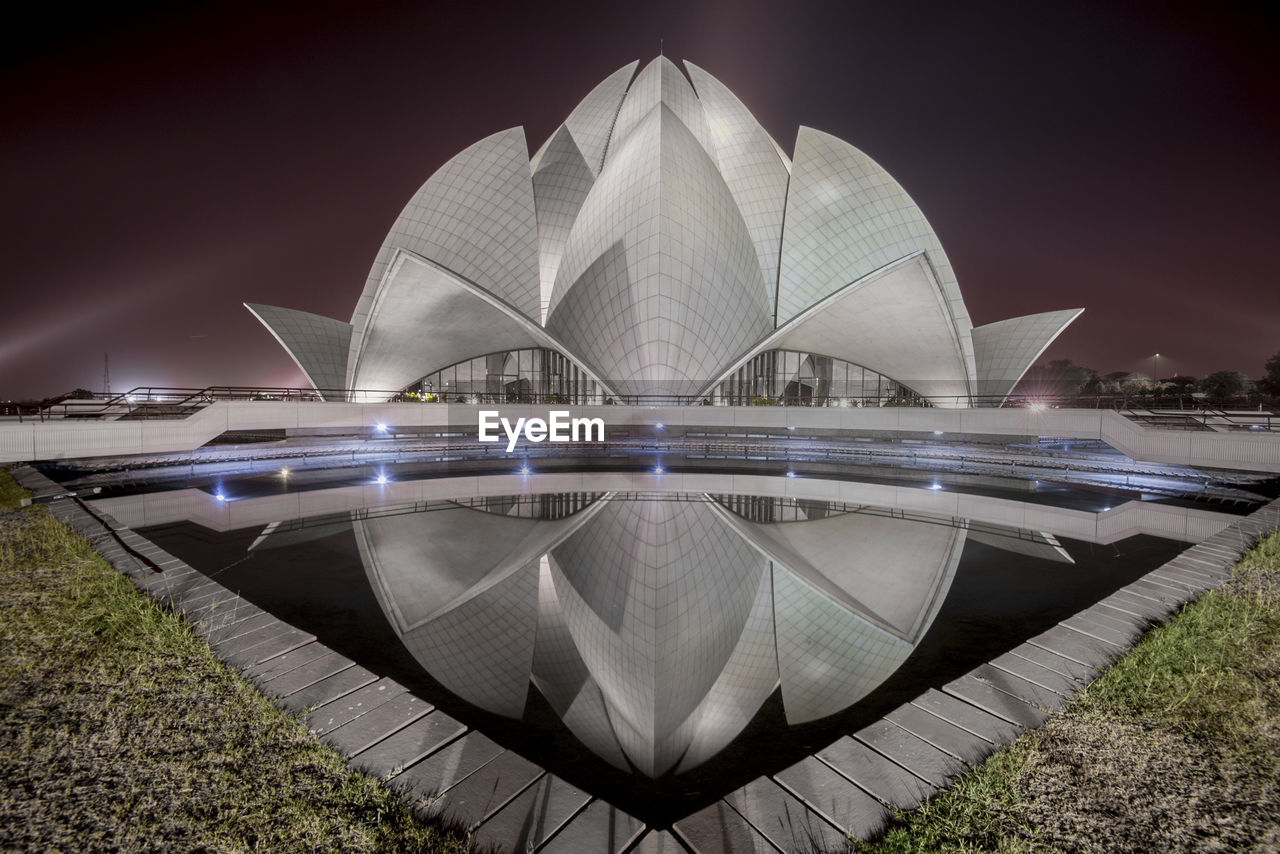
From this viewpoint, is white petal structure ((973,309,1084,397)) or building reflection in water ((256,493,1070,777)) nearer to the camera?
building reflection in water ((256,493,1070,777))

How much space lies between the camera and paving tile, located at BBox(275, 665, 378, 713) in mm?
3076

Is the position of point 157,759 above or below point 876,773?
above

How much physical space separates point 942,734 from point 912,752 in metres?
0.25

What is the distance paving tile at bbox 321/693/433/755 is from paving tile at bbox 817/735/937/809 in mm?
2202

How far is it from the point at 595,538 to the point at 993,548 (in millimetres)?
5344

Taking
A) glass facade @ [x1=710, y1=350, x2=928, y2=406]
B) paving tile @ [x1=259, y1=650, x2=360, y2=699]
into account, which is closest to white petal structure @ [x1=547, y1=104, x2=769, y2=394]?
glass facade @ [x1=710, y1=350, x2=928, y2=406]

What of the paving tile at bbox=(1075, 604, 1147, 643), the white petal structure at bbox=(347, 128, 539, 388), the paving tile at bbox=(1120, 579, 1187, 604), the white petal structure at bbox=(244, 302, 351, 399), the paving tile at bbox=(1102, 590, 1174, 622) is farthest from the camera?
the white petal structure at bbox=(244, 302, 351, 399)

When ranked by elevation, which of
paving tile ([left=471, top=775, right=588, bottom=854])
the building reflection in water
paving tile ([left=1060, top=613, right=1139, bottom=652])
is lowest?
the building reflection in water

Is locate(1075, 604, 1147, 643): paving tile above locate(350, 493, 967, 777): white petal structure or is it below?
above

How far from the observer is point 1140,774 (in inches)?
95.4

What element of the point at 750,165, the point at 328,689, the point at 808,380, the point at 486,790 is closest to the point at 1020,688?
the point at 486,790

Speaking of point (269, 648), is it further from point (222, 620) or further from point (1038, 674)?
point (1038, 674)

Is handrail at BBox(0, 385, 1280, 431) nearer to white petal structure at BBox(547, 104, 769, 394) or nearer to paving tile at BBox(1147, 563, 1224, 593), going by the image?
white petal structure at BBox(547, 104, 769, 394)

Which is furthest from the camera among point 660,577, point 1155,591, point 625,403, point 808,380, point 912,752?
point 808,380
